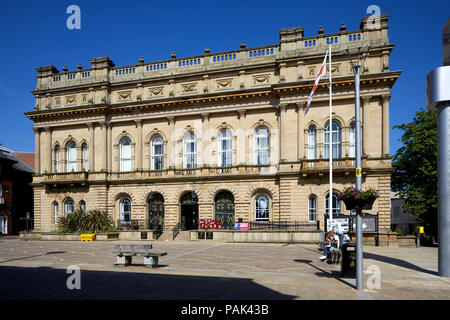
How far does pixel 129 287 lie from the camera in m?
9.68

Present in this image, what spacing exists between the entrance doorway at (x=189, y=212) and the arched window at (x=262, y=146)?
7.31 m

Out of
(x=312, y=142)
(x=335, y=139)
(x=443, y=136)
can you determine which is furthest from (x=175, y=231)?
(x=443, y=136)

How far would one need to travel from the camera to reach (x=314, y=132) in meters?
29.1

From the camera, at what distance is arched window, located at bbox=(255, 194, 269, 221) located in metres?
29.8

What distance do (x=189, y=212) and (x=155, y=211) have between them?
3399mm

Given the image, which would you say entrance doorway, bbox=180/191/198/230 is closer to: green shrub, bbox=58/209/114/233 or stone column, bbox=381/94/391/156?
green shrub, bbox=58/209/114/233

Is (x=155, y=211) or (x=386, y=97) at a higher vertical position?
(x=386, y=97)

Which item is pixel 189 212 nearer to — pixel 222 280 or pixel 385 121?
pixel 385 121

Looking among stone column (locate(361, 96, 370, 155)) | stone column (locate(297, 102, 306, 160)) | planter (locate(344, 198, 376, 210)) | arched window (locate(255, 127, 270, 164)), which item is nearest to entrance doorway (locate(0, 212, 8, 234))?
arched window (locate(255, 127, 270, 164))

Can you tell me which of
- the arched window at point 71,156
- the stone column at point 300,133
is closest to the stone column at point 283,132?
the stone column at point 300,133

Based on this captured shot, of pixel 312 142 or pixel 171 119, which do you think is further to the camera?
pixel 171 119

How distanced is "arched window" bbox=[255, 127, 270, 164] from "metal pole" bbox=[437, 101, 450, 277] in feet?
59.6
